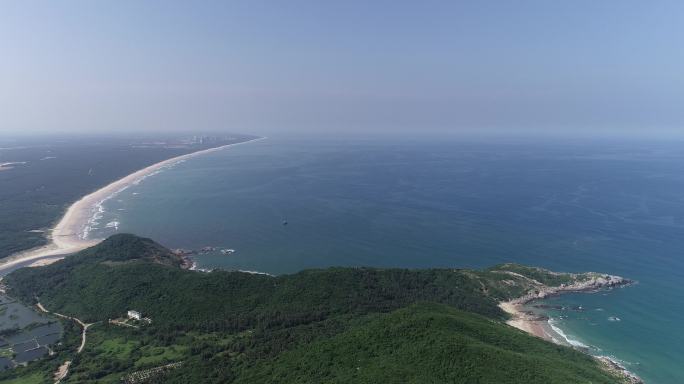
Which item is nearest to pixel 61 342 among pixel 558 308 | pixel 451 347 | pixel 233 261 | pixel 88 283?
pixel 88 283

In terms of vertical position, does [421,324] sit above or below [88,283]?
above

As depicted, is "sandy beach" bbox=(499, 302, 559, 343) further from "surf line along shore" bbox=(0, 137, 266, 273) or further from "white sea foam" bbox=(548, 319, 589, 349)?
"surf line along shore" bbox=(0, 137, 266, 273)

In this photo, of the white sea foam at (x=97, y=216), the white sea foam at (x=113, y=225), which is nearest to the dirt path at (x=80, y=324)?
the white sea foam at (x=97, y=216)

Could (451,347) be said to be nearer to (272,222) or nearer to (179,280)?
(179,280)

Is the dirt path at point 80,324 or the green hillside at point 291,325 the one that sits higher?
the green hillside at point 291,325

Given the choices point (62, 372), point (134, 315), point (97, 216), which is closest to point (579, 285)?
point (134, 315)

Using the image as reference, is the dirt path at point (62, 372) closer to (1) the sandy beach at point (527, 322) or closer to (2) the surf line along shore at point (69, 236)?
(2) the surf line along shore at point (69, 236)
